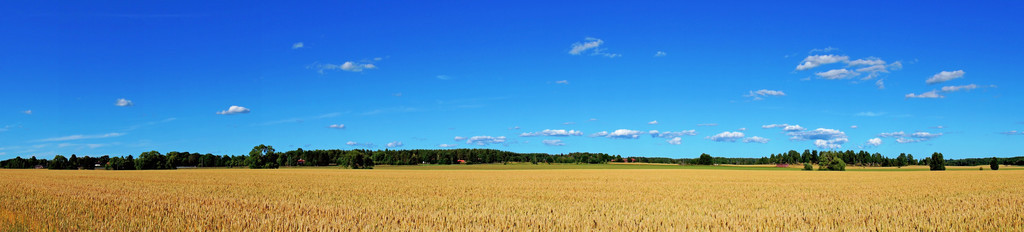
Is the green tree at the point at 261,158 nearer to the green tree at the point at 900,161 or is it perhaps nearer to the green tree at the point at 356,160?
the green tree at the point at 356,160

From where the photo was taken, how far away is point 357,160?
110812mm

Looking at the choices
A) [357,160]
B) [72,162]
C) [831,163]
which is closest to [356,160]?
[357,160]

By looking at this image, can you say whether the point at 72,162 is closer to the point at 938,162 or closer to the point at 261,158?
the point at 261,158

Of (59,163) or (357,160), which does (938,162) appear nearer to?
(357,160)

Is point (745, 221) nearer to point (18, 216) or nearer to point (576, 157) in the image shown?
point (18, 216)

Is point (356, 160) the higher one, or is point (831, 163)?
point (356, 160)

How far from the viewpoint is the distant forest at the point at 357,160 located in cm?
11781

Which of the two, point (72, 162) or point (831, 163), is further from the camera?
point (72, 162)

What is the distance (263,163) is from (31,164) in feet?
238

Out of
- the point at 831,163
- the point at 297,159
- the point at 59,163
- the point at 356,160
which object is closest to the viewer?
the point at 831,163

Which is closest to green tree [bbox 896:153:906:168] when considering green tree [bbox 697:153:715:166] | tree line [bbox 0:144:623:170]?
green tree [bbox 697:153:715:166]

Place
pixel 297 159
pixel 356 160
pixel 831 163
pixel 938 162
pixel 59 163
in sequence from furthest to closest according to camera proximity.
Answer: pixel 297 159 < pixel 59 163 < pixel 356 160 < pixel 938 162 < pixel 831 163

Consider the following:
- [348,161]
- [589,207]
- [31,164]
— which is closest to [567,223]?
[589,207]

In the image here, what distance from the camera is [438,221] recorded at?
11.6m
